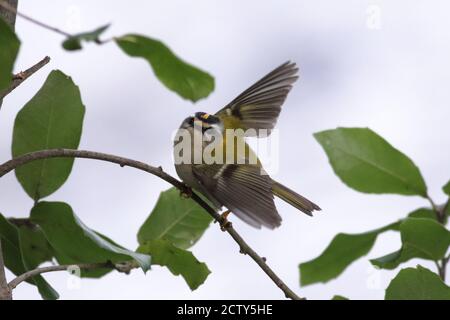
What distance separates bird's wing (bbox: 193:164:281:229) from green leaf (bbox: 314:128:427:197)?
0.18 meters

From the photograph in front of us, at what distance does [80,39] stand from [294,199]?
1.32 metres

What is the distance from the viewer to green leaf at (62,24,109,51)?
912mm

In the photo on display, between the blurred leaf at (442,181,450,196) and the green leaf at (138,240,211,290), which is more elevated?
the blurred leaf at (442,181,450,196)

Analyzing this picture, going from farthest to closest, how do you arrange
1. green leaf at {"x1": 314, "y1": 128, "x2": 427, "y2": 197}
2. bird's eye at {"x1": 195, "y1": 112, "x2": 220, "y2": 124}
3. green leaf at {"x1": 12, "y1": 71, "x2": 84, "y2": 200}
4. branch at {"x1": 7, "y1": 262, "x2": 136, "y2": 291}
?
bird's eye at {"x1": 195, "y1": 112, "x2": 220, "y2": 124} < green leaf at {"x1": 314, "y1": 128, "x2": 427, "y2": 197} < green leaf at {"x1": 12, "y1": 71, "x2": 84, "y2": 200} < branch at {"x1": 7, "y1": 262, "x2": 136, "y2": 291}

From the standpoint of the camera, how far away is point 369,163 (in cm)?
183

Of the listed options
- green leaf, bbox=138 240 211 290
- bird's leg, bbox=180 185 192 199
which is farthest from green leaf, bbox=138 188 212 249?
green leaf, bbox=138 240 211 290

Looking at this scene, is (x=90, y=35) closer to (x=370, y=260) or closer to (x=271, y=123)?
(x=370, y=260)

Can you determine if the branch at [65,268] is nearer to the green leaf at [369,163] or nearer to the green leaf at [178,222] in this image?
the green leaf at [178,222]

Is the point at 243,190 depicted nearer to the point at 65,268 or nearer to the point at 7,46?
the point at 65,268

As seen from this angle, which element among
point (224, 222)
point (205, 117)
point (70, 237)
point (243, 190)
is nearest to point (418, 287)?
point (224, 222)

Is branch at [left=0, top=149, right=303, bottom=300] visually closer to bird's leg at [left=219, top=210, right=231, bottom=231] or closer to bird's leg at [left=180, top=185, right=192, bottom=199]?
bird's leg at [left=219, top=210, right=231, bottom=231]

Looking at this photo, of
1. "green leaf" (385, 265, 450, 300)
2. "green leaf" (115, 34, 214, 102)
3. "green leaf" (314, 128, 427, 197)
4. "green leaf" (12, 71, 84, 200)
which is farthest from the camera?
"green leaf" (314, 128, 427, 197)

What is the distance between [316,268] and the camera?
1.85 m
